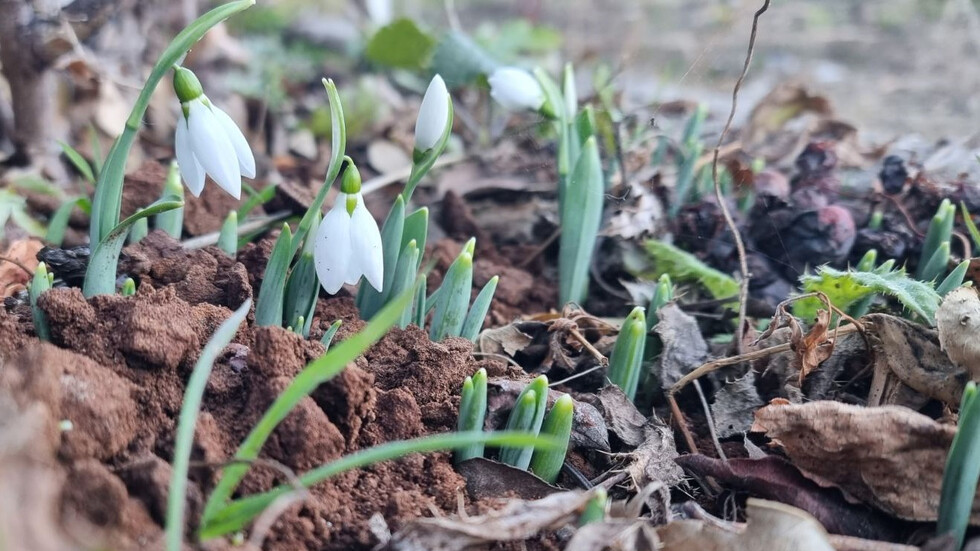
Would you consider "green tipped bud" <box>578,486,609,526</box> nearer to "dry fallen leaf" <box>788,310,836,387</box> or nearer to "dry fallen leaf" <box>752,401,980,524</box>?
"dry fallen leaf" <box>752,401,980,524</box>

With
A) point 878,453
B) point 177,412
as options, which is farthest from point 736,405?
point 177,412

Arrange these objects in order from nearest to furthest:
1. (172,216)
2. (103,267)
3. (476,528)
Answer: (476,528) < (103,267) < (172,216)

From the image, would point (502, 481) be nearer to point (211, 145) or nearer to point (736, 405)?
point (736, 405)

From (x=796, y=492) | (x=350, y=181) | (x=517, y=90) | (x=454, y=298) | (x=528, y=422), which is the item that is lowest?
(x=796, y=492)

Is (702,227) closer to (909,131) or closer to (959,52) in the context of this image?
(909,131)

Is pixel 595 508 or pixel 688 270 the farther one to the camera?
pixel 688 270

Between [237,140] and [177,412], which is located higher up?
[237,140]

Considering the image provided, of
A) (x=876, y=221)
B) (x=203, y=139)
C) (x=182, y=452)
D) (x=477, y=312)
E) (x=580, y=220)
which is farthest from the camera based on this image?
(x=876, y=221)

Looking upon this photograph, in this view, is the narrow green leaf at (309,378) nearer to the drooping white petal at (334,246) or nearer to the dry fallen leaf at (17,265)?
the drooping white petal at (334,246)
